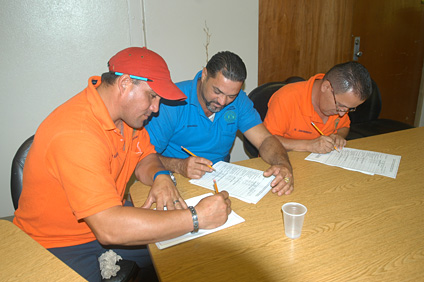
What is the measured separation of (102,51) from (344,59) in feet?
8.94

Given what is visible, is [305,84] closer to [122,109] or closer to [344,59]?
[122,109]

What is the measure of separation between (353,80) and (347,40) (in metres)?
2.06

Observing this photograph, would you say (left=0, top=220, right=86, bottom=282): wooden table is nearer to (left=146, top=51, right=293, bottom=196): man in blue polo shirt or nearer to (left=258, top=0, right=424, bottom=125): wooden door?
(left=146, top=51, right=293, bottom=196): man in blue polo shirt

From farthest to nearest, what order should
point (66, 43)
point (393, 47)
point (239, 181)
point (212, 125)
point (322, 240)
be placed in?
point (393, 47) < point (66, 43) < point (212, 125) < point (239, 181) < point (322, 240)

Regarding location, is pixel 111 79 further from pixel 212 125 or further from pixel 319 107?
pixel 319 107

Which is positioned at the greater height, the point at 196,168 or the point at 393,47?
the point at 393,47

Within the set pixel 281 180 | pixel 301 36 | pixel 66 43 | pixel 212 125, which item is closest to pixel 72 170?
pixel 281 180

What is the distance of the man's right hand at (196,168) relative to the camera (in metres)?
1.40

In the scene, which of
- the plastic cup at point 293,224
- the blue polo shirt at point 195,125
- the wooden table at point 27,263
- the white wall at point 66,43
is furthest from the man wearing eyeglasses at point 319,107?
the wooden table at point 27,263

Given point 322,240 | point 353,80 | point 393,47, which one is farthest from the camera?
point 393,47

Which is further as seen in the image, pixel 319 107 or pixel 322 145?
pixel 319 107

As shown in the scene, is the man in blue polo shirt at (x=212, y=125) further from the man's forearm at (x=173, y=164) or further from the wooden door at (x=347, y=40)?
the wooden door at (x=347, y=40)

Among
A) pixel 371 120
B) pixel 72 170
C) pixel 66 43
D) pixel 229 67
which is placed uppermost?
pixel 66 43

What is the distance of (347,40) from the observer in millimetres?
3389
